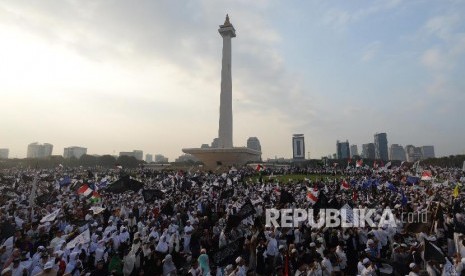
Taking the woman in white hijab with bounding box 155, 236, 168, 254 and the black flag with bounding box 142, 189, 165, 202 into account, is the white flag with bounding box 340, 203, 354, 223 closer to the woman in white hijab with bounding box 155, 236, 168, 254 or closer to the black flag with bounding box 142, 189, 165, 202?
the woman in white hijab with bounding box 155, 236, 168, 254

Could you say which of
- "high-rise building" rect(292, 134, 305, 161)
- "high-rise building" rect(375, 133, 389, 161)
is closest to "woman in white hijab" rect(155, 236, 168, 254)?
"high-rise building" rect(375, 133, 389, 161)

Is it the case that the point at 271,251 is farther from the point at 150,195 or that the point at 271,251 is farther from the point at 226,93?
the point at 226,93

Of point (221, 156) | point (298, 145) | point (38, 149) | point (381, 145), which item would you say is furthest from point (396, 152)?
point (38, 149)

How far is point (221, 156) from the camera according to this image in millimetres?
66562

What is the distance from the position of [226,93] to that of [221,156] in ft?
41.3

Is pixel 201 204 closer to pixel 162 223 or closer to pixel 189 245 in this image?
pixel 162 223

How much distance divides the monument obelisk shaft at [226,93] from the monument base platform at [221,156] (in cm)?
159

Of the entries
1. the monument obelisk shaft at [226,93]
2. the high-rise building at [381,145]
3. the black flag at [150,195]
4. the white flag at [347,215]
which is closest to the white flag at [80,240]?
the black flag at [150,195]

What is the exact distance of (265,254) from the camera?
1038 cm

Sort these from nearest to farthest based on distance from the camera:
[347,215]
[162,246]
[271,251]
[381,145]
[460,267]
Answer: [460,267] → [271,251] → [162,246] → [347,215] → [381,145]

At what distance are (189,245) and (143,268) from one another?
9.19ft

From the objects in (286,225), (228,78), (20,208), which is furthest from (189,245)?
(228,78)

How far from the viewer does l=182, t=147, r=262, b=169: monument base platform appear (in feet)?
215

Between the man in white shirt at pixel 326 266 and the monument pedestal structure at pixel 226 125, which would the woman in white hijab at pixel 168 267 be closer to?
the man in white shirt at pixel 326 266
